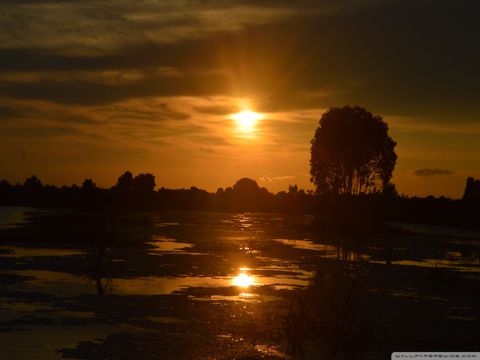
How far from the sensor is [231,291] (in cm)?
2262

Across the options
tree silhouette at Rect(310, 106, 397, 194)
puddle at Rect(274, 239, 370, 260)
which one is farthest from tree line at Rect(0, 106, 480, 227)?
puddle at Rect(274, 239, 370, 260)

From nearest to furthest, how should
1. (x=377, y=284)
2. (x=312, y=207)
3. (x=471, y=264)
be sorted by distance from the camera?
(x=377, y=284) → (x=471, y=264) → (x=312, y=207)

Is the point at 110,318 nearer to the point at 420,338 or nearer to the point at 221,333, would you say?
the point at 221,333

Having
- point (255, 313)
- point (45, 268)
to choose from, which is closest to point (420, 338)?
point (255, 313)

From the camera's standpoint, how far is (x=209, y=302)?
2019 centimetres

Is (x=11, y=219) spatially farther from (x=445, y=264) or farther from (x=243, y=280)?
(x=243, y=280)

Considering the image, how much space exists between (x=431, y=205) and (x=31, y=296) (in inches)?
4204

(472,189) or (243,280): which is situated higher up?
(472,189)

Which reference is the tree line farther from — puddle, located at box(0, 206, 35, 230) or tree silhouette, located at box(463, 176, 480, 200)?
puddle, located at box(0, 206, 35, 230)

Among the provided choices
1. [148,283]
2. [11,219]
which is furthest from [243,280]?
[11,219]

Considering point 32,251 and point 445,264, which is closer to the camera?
point 32,251

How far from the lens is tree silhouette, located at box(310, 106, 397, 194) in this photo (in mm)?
81625

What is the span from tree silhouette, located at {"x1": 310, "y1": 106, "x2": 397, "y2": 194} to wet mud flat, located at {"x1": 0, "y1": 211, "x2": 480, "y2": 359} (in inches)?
1754

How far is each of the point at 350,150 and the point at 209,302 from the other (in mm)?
64430
